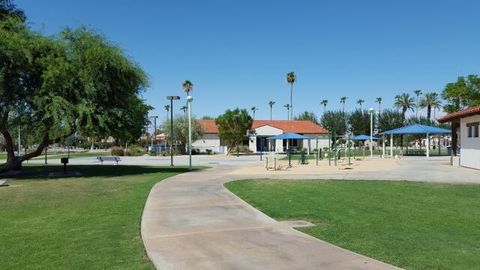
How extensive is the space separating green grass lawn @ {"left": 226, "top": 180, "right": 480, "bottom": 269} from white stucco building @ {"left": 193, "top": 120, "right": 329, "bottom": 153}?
55.3 meters

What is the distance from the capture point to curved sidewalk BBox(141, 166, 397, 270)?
6.87 m

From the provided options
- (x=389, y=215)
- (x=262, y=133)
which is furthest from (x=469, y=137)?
(x=262, y=133)

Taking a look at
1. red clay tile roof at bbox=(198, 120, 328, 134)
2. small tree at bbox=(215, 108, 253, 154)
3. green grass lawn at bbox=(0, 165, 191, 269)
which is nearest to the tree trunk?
green grass lawn at bbox=(0, 165, 191, 269)

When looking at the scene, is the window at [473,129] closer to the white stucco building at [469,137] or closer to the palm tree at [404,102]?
the white stucco building at [469,137]

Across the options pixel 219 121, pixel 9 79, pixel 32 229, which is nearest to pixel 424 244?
pixel 32 229

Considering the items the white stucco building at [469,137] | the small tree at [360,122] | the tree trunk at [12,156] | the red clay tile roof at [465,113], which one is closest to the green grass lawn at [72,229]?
the tree trunk at [12,156]

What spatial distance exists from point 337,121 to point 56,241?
325ft

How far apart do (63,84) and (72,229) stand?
16.5m

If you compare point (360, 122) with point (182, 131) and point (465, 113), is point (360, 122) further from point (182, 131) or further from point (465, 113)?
point (465, 113)

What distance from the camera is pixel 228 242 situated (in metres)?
8.32

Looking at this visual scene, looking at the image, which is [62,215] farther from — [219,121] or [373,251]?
[219,121]

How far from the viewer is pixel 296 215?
1106 centimetres

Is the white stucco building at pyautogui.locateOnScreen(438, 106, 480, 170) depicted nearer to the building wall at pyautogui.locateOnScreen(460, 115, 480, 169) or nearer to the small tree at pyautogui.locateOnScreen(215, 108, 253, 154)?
the building wall at pyautogui.locateOnScreen(460, 115, 480, 169)

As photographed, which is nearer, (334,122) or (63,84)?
(63,84)
